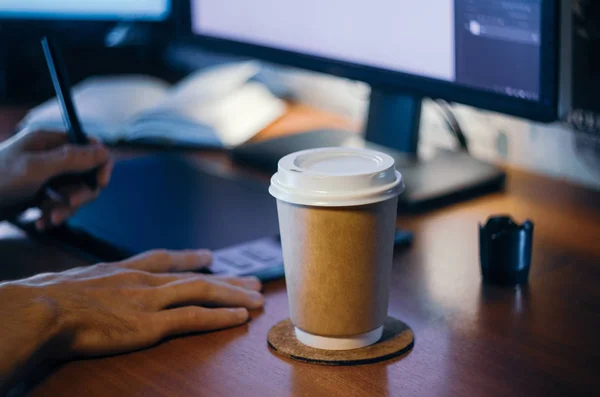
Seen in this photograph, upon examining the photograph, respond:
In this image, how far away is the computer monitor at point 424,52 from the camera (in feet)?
2.89

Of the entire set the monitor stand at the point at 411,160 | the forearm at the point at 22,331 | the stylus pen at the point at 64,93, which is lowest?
the monitor stand at the point at 411,160

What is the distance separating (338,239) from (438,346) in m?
0.14

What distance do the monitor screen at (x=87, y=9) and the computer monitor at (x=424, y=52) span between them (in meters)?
0.19

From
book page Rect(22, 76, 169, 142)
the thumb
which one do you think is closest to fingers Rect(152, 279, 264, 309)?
the thumb

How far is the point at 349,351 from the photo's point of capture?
2.27ft

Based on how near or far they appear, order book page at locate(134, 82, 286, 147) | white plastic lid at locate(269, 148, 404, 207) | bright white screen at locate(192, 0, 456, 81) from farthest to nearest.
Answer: book page at locate(134, 82, 286, 147), bright white screen at locate(192, 0, 456, 81), white plastic lid at locate(269, 148, 404, 207)

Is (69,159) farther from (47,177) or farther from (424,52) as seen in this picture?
(424,52)

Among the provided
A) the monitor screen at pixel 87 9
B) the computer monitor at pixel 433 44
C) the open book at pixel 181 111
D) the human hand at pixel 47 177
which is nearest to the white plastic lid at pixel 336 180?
the computer monitor at pixel 433 44

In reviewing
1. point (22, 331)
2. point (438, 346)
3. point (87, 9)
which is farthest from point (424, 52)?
point (87, 9)

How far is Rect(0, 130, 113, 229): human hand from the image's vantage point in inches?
40.1

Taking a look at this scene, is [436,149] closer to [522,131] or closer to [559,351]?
[522,131]

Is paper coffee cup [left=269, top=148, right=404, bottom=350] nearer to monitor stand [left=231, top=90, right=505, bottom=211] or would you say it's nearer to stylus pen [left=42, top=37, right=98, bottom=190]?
monitor stand [left=231, top=90, right=505, bottom=211]

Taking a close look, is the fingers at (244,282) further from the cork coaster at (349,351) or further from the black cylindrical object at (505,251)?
the black cylindrical object at (505,251)

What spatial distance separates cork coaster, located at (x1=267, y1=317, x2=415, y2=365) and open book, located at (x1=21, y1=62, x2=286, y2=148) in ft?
2.02
